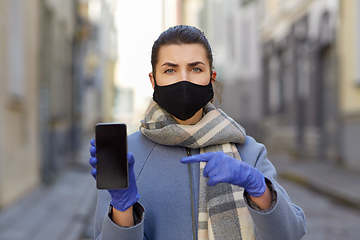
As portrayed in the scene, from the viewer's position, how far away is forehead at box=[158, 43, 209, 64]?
1653 mm

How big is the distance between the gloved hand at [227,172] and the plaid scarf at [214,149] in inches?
8.4

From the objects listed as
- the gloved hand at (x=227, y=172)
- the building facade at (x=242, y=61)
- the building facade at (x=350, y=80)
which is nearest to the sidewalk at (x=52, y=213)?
the gloved hand at (x=227, y=172)

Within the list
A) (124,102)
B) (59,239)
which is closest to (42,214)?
(59,239)

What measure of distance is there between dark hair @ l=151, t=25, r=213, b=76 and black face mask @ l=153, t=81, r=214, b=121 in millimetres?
125

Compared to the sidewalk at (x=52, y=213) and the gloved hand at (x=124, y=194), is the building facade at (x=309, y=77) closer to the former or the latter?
the sidewalk at (x=52, y=213)

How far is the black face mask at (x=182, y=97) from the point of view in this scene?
171 cm

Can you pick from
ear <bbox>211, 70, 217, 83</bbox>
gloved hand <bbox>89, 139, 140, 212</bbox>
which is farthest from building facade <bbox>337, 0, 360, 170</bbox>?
gloved hand <bbox>89, 139, 140, 212</bbox>

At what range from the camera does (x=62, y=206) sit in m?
6.46

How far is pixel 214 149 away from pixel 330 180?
7.71 meters

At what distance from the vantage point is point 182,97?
5.60 feet

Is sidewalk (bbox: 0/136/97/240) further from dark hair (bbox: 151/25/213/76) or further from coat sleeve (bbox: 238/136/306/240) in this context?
coat sleeve (bbox: 238/136/306/240)

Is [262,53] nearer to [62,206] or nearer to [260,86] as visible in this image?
[260,86]

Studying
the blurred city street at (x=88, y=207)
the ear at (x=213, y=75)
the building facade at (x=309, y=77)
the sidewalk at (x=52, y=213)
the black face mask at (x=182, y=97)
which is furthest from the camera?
the building facade at (x=309, y=77)

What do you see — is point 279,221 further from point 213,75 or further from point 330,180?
point 330,180
